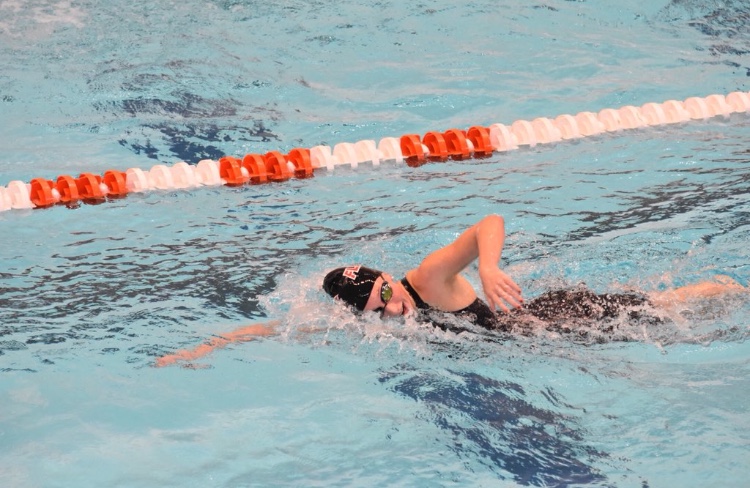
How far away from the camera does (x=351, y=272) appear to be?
381 centimetres

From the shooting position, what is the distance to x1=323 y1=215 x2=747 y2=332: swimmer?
3771mm

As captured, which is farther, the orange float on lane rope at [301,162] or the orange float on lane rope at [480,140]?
the orange float on lane rope at [480,140]

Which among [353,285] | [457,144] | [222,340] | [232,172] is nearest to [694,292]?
[353,285]

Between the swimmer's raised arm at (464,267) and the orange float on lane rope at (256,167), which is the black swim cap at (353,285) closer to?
the swimmer's raised arm at (464,267)

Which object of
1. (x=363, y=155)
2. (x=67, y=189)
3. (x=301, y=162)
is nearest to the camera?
(x=67, y=189)

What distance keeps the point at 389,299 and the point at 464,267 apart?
14.1 inches

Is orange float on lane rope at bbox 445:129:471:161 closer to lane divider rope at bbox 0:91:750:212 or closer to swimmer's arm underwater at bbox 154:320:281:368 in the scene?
lane divider rope at bbox 0:91:750:212

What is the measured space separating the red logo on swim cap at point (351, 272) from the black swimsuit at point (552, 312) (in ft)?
0.90

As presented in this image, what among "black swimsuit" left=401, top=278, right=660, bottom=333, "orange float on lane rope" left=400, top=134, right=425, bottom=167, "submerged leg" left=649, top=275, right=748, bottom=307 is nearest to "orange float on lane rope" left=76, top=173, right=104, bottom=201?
"orange float on lane rope" left=400, top=134, right=425, bottom=167

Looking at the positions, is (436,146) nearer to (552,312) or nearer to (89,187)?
(89,187)

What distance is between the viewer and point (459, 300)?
3902 millimetres

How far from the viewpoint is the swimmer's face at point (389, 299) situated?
3.78 metres

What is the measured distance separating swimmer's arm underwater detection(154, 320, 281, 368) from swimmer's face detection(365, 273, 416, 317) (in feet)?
1.72

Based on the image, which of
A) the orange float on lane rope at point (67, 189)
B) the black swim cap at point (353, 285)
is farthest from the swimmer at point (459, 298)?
the orange float on lane rope at point (67, 189)
